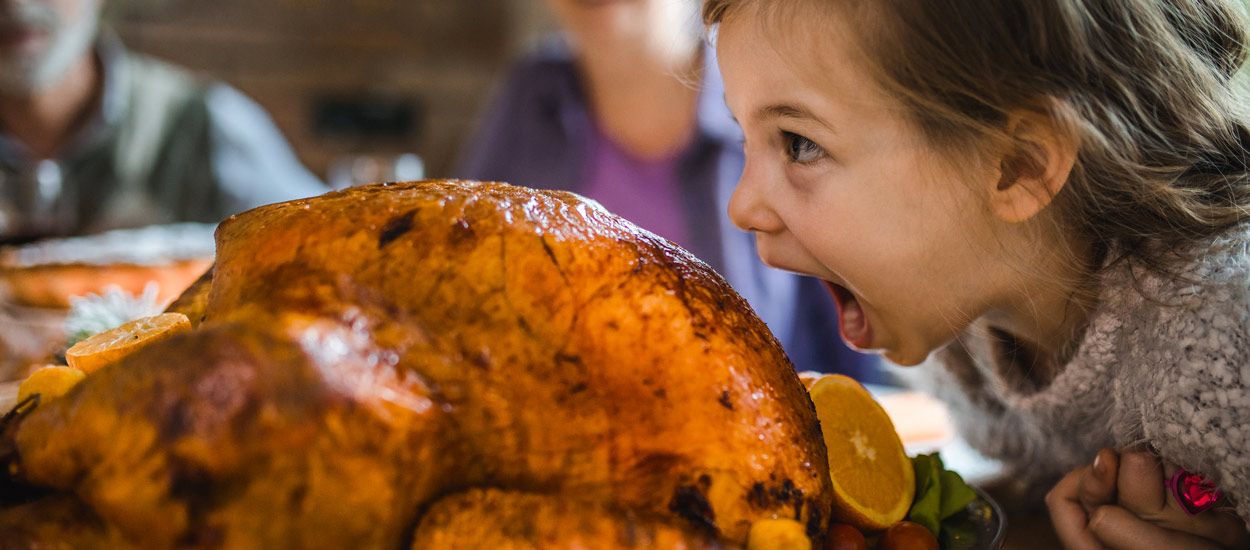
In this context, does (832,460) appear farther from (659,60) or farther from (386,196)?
(659,60)

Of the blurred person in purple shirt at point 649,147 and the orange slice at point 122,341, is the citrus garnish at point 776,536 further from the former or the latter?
the blurred person in purple shirt at point 649,147

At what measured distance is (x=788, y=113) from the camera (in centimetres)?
77

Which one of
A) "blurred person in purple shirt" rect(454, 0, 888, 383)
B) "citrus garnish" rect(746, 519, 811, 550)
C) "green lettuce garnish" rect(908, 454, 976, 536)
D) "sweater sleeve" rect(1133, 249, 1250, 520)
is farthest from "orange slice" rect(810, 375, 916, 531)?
"blurred person in purple shirt" rect(454, 0, 888, 383)

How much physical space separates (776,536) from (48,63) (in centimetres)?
238

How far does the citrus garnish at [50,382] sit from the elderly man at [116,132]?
5.55 feet

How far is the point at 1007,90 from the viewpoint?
2.31 ft

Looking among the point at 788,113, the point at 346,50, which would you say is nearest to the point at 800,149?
the point at 788,113

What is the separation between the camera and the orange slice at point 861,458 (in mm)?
686

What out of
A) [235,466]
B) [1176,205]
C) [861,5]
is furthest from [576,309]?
[1176,205]

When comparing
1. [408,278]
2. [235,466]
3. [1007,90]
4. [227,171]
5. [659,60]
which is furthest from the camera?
[227,171]

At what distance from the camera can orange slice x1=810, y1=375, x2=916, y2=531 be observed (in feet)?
2.25

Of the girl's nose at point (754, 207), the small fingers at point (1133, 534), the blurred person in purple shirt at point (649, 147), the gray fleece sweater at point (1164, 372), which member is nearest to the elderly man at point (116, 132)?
the blurred person in purple shirt at point (649, 147)

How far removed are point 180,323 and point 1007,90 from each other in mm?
634

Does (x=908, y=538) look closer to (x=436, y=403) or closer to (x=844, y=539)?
(x=844, y=539)
